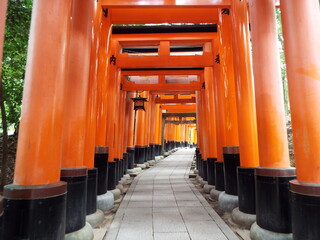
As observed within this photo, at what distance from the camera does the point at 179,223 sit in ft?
13.7

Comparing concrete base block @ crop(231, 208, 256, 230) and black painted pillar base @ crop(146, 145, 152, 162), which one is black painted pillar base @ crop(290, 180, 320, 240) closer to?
concrete base block @ crop(231, 208, 256, 230)

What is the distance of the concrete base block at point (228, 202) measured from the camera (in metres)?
4.96

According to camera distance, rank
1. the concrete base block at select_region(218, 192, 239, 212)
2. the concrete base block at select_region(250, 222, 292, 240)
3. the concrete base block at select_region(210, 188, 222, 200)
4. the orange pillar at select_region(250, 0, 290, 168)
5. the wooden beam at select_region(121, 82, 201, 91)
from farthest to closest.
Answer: the wooden beam at select_region(121, 82, 201, 91) → the concrete base block at select_region(210, 188, 222, 200) → the concrete base block at select_region(218, 192, 239, 212) → the orange pillar at select_region(250, 0, 290, 168) → the concrete base block at select_region(250, 222, 292, 240)

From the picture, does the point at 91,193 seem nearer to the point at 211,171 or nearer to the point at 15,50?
the point at 211,171

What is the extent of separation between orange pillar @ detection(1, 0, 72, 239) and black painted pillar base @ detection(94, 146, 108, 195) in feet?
9.55

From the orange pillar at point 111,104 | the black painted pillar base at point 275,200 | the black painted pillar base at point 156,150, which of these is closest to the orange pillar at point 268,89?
the black painted pillar base at point 275,200

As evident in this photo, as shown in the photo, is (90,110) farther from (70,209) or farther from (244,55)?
(244,55)

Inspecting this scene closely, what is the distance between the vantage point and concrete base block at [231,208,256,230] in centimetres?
394

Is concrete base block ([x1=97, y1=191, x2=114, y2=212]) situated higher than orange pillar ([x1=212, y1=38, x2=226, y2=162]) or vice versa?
orange pillar ([x1=212, y1=38, x2=226, y2=162])

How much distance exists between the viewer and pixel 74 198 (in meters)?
3.29

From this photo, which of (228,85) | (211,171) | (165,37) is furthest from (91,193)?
(165,37)

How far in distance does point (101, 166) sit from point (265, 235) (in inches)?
146

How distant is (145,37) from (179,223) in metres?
5.74

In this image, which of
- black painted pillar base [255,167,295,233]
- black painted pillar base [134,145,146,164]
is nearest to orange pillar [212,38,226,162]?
black painted pillar base [255,167,295,233]
